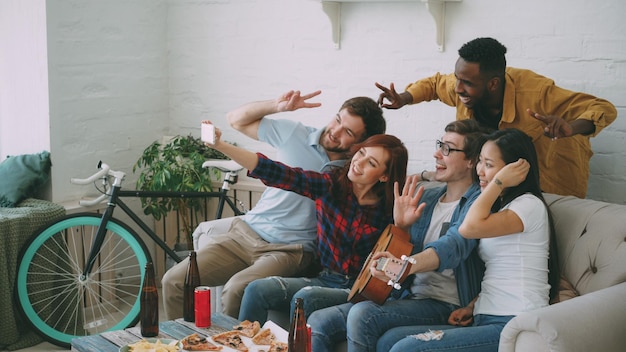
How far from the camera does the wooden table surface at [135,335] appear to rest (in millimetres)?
2525

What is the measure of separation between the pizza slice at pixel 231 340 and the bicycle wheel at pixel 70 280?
4.60 ft

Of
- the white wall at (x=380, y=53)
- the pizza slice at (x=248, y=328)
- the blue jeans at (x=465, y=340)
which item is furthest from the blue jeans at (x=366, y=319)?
the white wall at (x=380, y=53)

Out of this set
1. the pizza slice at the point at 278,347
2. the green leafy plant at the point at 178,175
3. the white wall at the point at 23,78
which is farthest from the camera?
the green leafy plant at the point at 178,175

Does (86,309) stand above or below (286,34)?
below

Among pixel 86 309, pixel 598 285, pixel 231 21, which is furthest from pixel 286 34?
pixel 598 285

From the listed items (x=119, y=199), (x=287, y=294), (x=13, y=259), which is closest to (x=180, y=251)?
(x=119, y=199)

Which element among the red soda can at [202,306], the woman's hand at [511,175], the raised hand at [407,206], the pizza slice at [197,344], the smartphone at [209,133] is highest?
the smartphone at [209,133]

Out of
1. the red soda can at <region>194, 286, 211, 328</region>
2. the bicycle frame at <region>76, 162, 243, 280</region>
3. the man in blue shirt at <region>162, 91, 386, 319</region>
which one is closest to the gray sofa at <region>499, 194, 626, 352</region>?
the man in blue shirt at <region>162, 91, 386, 319</region>

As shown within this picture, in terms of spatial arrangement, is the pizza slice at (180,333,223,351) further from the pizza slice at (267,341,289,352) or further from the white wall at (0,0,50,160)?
the white wall at (0,0,50,160)

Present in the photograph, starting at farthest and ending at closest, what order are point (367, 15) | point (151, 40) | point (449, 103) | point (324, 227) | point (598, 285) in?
point (151, 40) → point (367, 15) → point (449, 103) → point (324, 227) → point (598, 285)

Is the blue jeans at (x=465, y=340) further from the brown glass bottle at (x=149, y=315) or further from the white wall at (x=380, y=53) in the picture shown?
the white wall at (x=380, y=53)

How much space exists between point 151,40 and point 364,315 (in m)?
2.48

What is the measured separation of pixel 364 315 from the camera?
265cm

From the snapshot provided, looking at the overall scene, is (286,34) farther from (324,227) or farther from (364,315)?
(364,315)
